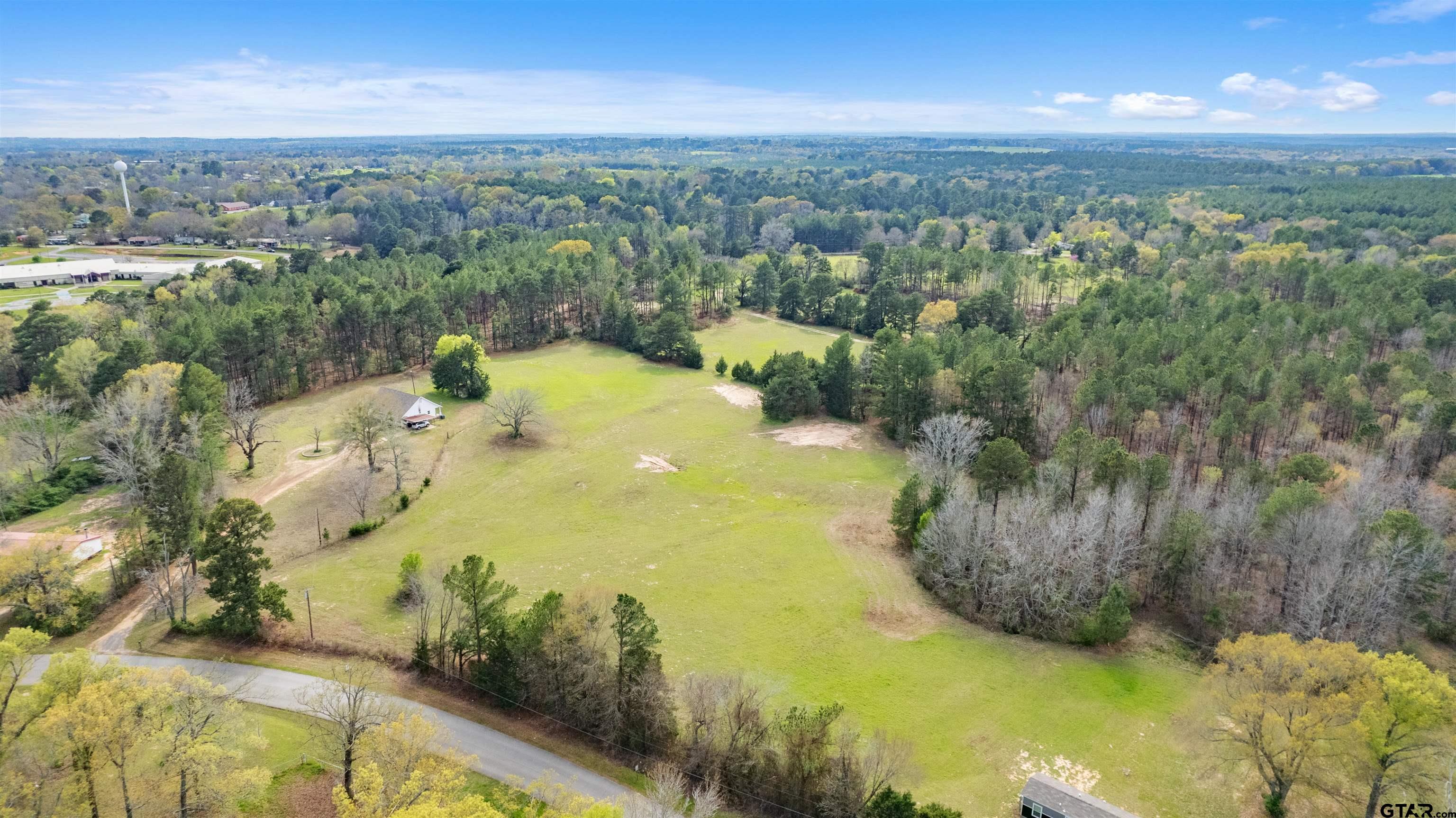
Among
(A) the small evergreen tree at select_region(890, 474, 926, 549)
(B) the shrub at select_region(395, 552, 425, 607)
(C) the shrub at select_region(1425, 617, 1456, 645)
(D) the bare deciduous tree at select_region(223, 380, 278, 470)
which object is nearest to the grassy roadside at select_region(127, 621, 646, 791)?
(B) the shrub at select_region(395, 552, 425, 607)

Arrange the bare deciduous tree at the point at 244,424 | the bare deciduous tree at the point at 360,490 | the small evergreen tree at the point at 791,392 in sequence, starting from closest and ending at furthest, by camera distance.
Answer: the bare deciduous tree at the point at 360,490, the bare deciduous tree at the point at 244,424, the small evergreen tree at the point at 791,392

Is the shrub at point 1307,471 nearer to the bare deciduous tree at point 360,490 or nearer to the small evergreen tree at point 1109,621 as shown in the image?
the small evergreen tree at point 1109,621

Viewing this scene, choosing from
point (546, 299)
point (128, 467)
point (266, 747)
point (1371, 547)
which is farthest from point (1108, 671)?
point (546, 299)

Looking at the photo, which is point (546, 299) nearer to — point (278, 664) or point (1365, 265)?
point (278, 664)

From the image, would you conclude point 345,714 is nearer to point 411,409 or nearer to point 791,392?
point 411,409

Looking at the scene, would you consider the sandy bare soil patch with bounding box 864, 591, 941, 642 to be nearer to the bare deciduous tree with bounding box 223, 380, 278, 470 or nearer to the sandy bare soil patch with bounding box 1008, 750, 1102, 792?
the sandy bare soil patch with bounding box 1008, 750, 1102, 792

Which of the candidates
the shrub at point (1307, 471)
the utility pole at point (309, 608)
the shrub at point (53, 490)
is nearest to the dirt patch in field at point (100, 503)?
the shrub at point (53, 490)
